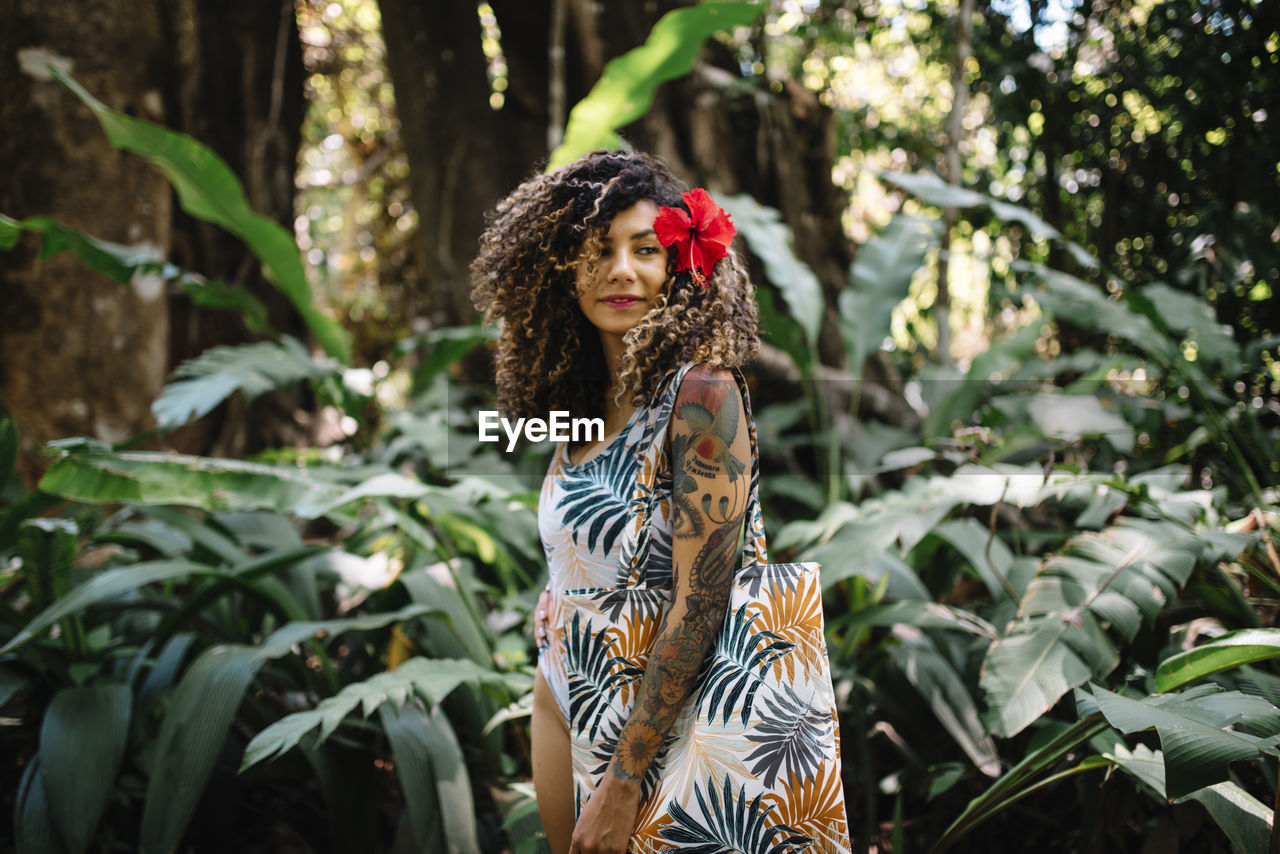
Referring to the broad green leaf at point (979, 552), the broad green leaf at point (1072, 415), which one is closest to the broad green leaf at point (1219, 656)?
the broad green leaf at point (979, 552)

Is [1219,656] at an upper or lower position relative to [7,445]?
lower

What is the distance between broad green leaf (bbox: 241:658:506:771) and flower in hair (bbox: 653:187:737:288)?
904mm

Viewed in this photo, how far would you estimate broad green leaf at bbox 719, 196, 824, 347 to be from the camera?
2719 millimetres

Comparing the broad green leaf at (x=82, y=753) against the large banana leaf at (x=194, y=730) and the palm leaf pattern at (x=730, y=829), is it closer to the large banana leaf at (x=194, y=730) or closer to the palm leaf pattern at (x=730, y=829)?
the large banana leaf at (x=194, y=730)

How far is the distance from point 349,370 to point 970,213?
10.1 feet

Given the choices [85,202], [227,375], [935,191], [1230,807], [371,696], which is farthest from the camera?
[85,202]

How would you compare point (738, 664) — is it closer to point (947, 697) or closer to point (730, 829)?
point (730, 829)

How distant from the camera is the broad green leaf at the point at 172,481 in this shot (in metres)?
1.64

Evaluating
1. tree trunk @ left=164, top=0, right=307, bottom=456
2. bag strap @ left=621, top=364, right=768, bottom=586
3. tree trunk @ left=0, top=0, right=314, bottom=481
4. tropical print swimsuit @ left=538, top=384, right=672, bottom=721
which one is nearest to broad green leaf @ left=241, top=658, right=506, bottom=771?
tropical print swimsuit @ left=538, top=384, right=672, bottom=721

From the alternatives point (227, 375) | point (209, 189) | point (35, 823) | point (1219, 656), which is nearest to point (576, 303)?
point (1219, 656)

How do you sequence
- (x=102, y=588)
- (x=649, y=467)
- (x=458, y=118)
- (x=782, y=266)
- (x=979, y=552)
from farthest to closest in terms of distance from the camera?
(x=458, y=118), (x=782, y=266), (x=979, y=552), (x=102, y=588), (x=649, y=467)

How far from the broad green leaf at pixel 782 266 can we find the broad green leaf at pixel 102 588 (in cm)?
194

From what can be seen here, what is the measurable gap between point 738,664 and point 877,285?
2138mm

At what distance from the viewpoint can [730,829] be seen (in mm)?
898
